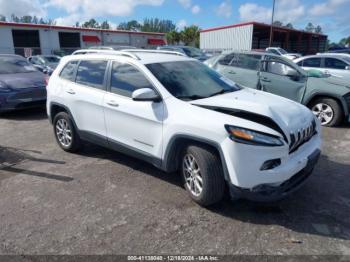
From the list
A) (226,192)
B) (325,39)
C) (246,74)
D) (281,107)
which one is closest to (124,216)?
(226,192)

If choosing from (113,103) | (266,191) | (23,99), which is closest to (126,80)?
(113,103)

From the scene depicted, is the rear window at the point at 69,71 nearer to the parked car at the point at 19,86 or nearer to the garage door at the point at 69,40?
the parked car at the point at 19,86

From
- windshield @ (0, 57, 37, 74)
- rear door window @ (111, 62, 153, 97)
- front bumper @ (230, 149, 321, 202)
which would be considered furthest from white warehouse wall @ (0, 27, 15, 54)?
front bumper @ (230, 149, 321, 202)

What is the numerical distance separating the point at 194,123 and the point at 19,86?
647 cm

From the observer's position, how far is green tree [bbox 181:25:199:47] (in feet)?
202

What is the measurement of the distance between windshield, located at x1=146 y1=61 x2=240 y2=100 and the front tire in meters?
0.74

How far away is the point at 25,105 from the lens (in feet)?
26.1

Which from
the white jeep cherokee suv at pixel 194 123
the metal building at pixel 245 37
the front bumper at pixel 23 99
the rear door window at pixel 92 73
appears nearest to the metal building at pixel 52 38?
the metal building at pixel 245 37

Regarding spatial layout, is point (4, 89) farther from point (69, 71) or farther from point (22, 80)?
point (69, 71)

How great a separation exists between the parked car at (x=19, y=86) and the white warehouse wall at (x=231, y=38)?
27.8 m

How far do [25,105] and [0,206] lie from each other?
5027 mm

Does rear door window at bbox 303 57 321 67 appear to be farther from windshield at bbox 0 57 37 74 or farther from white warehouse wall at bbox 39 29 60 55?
white warehouse wall at bbox 39 29 60 55

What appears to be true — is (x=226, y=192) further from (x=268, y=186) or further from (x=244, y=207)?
(x=268, y=186)

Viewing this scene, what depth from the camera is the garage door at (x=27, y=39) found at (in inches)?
1320
